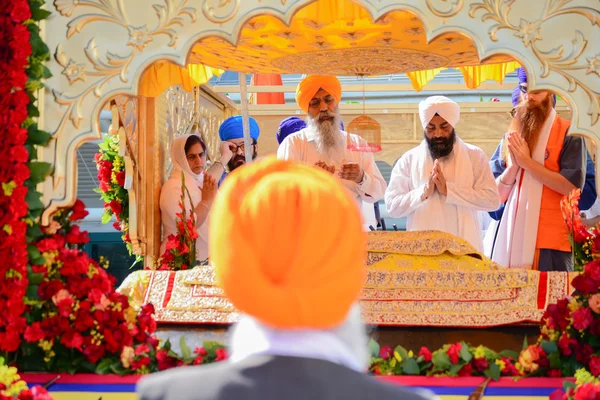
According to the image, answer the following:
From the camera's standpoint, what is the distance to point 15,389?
120 inches

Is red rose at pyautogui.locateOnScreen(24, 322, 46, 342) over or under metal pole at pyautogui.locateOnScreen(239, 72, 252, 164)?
under

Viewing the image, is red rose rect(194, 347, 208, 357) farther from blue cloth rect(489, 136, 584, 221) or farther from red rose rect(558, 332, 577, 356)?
blue cloth rect(489, 136, 584, 221)

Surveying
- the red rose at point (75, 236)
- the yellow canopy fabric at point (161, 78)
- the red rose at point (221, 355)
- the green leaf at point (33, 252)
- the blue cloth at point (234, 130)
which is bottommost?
the red rose at point (221, 355)

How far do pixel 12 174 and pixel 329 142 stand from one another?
125 inches

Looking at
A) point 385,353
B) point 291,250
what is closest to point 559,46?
point 385,353

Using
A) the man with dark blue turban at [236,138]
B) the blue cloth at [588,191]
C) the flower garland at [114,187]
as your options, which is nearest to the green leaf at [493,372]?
the blue cloth at [588,191]

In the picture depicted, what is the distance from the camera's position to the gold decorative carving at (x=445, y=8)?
3.68 metres

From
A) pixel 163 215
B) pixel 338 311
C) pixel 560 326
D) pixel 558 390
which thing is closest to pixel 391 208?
pixel 163 215

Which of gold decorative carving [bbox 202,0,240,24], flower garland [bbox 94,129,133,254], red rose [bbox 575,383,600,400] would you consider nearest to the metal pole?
flower garland [bbox 94,129,133,254]

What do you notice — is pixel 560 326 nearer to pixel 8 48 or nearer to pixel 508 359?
pixel 508 359

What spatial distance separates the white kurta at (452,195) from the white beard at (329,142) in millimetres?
443

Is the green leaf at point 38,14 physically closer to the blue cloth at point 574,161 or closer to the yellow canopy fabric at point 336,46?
the yellow canopy fabric at point 336,46

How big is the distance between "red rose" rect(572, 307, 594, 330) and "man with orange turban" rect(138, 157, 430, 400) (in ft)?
7.49

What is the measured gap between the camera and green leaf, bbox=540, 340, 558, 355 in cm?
351
